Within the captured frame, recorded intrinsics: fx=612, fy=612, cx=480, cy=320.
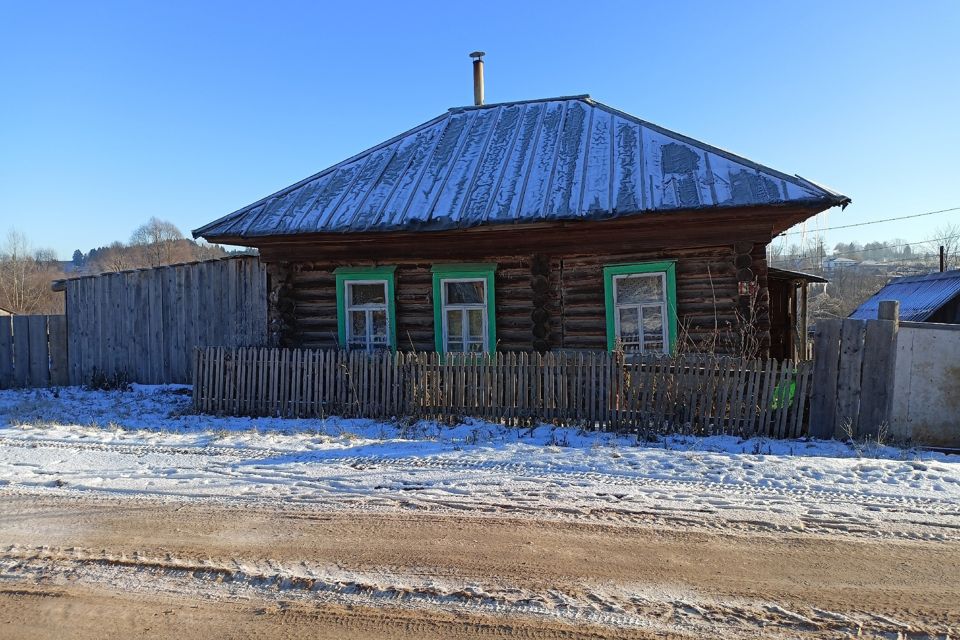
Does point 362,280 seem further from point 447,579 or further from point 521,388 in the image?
point 447,579

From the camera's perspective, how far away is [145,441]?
8031mm

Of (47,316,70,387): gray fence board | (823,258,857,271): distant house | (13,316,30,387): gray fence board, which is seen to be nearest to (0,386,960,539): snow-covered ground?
(47,316,70,387): gray fence board

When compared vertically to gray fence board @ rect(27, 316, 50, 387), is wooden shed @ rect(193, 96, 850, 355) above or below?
above

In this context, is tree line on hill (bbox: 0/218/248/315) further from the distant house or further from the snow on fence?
the distant house

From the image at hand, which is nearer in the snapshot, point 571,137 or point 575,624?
point 575,624

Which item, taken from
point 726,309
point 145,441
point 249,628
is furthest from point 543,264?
point 249,628

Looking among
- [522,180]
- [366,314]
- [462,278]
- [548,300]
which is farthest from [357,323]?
[522,180]

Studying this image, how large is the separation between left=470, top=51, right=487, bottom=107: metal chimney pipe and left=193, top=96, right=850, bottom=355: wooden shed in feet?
13.4

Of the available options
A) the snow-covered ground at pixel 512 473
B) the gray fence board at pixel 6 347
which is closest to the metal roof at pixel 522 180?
the snow-covered ground at pixel 512 473

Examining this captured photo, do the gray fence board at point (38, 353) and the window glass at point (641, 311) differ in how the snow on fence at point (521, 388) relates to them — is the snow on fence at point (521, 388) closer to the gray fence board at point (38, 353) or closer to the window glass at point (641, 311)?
the window glass at point (641, 311)

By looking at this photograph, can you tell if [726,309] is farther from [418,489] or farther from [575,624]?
[575,624]

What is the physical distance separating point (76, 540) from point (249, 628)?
7.24 ft

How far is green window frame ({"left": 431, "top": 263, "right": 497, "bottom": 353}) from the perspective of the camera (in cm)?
1117

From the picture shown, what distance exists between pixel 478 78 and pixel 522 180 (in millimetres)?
6622
